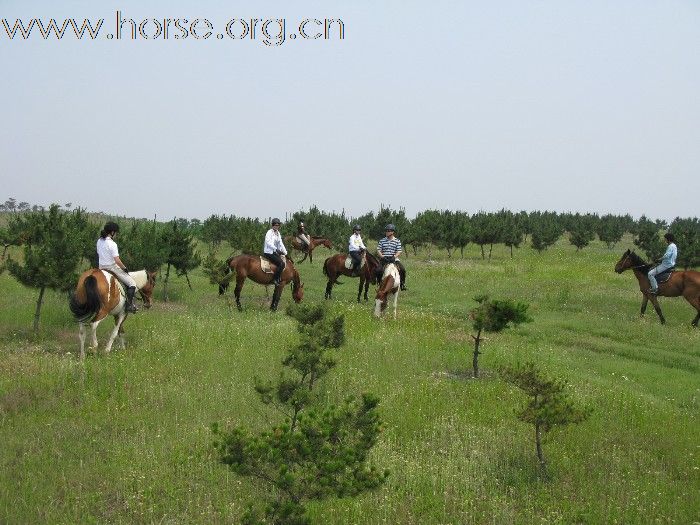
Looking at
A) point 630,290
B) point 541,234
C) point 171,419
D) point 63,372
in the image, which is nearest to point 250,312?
point 63,372

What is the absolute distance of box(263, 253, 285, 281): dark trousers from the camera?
17245mm

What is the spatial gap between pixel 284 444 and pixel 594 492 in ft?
13.2

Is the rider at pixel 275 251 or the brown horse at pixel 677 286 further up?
the rider at pixel 275 251

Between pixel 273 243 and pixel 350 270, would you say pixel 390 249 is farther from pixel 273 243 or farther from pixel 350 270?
pixel 273 243

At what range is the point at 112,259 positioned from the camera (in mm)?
11602

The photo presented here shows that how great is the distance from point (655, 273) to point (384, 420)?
12975 millimetres

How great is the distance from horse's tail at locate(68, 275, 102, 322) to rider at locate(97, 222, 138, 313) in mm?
585

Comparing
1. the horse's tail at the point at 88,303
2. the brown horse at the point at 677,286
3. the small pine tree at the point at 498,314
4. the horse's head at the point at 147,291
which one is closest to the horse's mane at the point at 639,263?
the brown horse at the point at 677,286

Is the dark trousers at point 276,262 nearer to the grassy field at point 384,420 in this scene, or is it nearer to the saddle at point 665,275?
the grassy field at point 384,420

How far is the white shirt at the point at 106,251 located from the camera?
11445 millimetres

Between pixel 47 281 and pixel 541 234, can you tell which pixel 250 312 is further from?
pixel 541 234

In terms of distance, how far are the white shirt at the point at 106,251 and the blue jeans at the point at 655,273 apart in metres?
15.1

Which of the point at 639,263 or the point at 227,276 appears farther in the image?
the point at 639,263

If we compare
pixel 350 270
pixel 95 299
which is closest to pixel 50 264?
pixel 95 299
